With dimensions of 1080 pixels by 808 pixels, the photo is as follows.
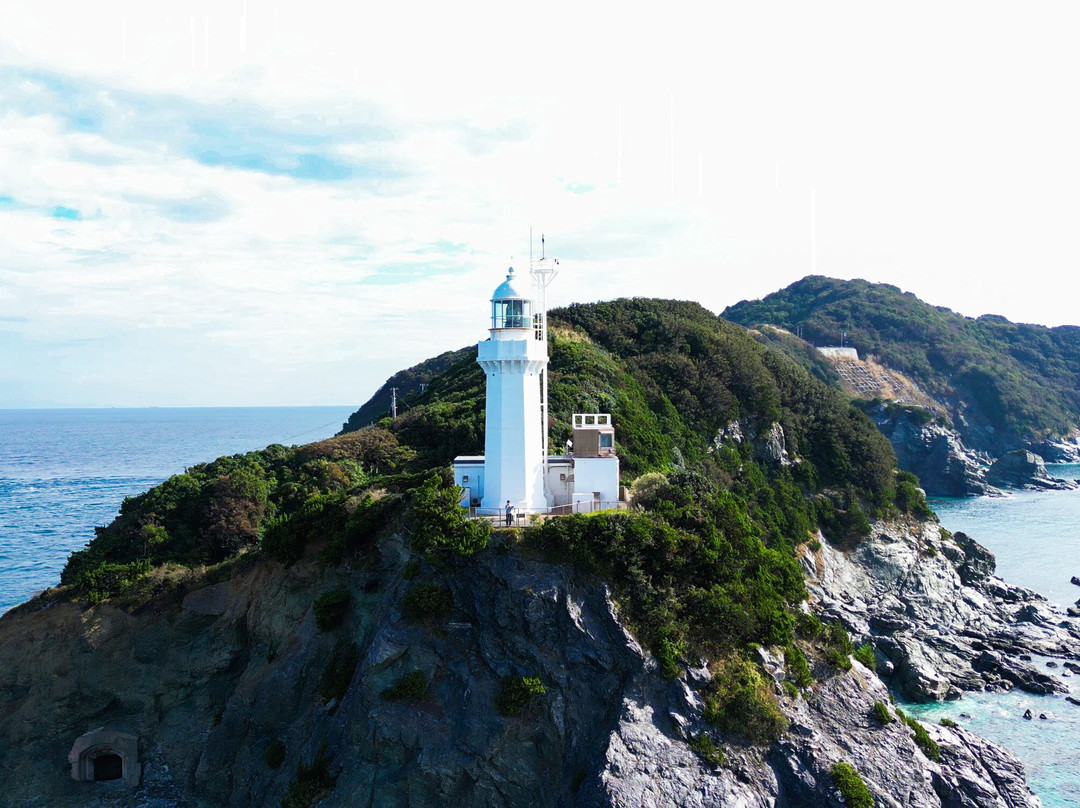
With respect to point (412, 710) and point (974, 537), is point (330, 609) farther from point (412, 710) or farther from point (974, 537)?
point (974, 537)

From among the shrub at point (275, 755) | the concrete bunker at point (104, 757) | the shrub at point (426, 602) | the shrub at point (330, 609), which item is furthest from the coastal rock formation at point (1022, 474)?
the concrete bunker at point (104, 757)

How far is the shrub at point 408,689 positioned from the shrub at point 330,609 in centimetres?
503

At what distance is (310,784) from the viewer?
25.6 meters

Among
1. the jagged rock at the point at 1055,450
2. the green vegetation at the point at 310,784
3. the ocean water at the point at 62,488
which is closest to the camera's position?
the green vegetation at the point at 310,784

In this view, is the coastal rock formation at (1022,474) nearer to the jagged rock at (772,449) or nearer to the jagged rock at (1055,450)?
the jagged rock at (1055,450)

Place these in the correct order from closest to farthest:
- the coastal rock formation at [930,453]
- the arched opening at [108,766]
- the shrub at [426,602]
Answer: the shrub at [426,602] < the arched opening at [108,766] < the coastal rock formation at [930,453]

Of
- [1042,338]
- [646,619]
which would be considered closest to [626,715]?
[646,619]

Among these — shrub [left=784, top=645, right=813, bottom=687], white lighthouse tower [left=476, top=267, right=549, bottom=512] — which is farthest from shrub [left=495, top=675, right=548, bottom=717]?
shrub [left=784, top=645, right=813, bottom=687]

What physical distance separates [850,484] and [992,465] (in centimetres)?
6680

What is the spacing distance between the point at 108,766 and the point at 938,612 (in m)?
48.0

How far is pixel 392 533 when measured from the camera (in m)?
29.5

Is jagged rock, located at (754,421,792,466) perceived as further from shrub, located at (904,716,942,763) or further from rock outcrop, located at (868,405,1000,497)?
rock outcrop, located at (868,405,1000,497)

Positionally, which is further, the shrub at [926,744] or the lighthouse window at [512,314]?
the lighthouse window at [512,314]

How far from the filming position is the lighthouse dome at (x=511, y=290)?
28.6 meters
